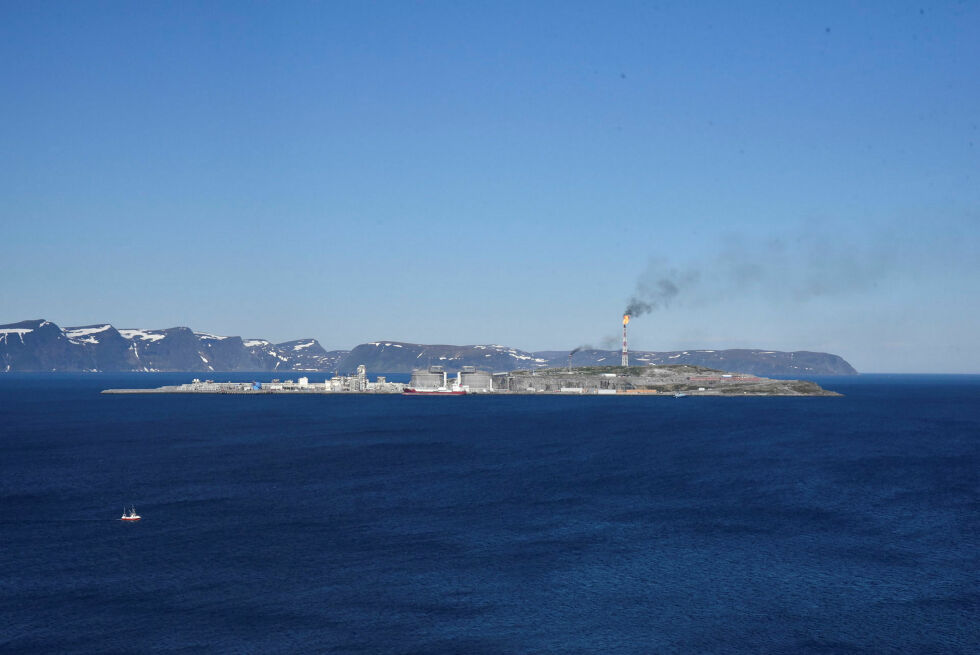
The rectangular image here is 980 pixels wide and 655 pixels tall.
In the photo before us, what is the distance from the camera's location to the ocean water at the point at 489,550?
41.9 metres

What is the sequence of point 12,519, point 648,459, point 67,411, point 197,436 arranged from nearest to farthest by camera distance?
point 12,519 → point 648,459 → point 197,436 → point 67,411

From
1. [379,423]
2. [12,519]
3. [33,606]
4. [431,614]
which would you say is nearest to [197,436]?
[379,423]

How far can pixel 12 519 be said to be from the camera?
65125 millimetres

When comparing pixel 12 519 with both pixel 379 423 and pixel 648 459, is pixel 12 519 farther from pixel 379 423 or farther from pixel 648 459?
pixel 379 423

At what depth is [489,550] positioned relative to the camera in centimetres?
5706

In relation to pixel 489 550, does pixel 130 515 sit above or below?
above

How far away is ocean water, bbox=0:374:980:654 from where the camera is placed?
4191 cm

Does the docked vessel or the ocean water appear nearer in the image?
the ocean water

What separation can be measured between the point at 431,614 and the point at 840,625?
73.9 ft

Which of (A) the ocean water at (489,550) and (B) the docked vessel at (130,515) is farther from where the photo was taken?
(B) the docked vessel at (130,515)

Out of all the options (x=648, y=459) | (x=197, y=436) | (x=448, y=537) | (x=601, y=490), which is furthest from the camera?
(x=197, y=436)

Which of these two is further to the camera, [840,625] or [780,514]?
[780,514]

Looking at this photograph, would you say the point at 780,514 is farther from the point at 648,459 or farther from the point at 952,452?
the point at 952,452

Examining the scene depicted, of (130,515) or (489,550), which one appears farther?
(130,515)
